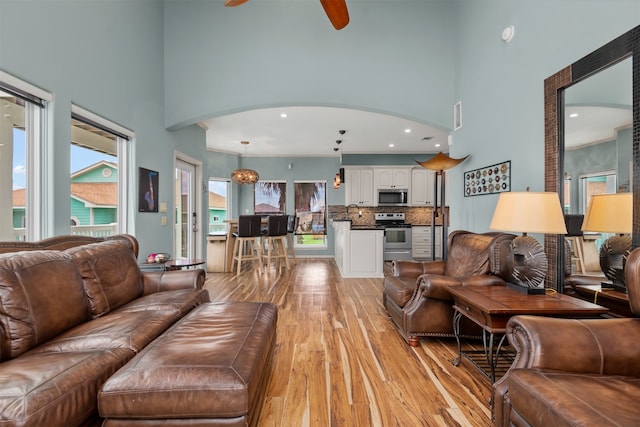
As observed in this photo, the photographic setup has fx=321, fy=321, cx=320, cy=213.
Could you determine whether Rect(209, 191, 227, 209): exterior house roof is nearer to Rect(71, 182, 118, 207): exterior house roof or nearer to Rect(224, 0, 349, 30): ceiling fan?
Rect(71, 182, 118, 207): exterior house roof

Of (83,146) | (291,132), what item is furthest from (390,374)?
(291,132)

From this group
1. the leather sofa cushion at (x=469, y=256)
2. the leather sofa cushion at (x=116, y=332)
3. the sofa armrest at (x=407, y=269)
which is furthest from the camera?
the sofa armrest at (x=407, y=269)

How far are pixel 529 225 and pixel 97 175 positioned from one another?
3924 mm

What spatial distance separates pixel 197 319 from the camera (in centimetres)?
200

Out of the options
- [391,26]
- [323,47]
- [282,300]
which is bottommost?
[282,300]

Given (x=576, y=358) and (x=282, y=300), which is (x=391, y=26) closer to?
(x=282, y=300)

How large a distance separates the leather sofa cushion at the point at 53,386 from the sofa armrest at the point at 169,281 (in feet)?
4.06

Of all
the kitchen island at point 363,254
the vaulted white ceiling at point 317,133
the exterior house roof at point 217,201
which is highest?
the vaulted white ceiling at point 317,133

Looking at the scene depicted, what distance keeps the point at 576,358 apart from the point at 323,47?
13.8ft

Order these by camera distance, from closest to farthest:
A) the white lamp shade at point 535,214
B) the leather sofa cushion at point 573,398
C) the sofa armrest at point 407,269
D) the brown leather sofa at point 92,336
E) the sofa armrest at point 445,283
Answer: the leather sofa cushion at point 573,398
the brown leather sofa at point 92,336
the white lamp shade at point 535,214
the sofa armrest at point 445,283
the sofa armrest at point 407,269

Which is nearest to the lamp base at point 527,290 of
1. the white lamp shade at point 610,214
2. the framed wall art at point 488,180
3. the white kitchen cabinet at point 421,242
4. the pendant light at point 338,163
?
the white lamp shade at point 610,214

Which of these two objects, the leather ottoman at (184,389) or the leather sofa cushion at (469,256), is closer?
the leather ottoman at (184,389)

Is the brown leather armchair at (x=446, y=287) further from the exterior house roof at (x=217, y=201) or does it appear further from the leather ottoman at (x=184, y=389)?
the exterior house roof at (x=217, y=201)

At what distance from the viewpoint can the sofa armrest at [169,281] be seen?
2.80m
